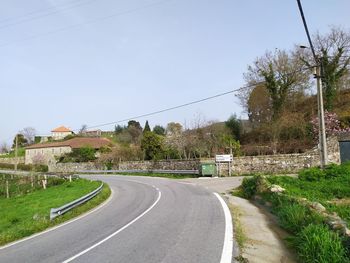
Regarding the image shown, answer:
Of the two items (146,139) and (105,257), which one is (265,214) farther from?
(146,139)

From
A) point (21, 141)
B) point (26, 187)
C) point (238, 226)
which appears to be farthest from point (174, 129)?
point (21, 141)

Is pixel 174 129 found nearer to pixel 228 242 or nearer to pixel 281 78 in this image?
pixel 281 78

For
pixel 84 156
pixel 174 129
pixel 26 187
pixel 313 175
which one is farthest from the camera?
pixel 84 156

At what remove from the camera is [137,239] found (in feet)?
36.0

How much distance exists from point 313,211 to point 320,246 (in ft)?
11.9

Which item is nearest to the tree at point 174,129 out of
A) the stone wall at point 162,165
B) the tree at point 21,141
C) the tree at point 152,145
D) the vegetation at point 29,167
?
the tree at point 152,145

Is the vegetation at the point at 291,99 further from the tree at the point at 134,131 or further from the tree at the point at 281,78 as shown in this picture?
the tree at the point at 134,131

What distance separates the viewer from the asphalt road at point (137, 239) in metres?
9.08

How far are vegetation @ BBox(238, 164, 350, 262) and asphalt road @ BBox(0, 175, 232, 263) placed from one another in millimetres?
1787

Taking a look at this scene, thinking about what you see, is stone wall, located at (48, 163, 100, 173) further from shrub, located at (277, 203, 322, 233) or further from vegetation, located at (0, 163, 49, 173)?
shrub, located at (277, 203, 322, 233)

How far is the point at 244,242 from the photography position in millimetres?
9961

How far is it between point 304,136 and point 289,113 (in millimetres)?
4130

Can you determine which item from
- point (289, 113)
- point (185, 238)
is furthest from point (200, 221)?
point (289, 113)

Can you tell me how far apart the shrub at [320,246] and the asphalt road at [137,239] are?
1.70 metres
